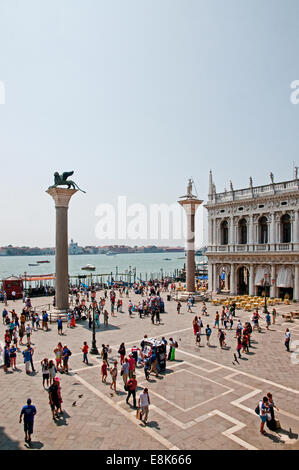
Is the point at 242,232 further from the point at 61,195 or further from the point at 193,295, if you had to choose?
the point at 61,195

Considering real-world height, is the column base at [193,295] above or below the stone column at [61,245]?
below

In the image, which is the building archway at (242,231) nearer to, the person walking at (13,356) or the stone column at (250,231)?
the stone column at (250,231)

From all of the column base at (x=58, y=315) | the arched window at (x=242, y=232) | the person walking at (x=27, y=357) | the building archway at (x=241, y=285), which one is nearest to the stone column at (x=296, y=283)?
the arched window at (x=242, y=232)

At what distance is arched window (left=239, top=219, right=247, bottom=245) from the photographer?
37.7 m

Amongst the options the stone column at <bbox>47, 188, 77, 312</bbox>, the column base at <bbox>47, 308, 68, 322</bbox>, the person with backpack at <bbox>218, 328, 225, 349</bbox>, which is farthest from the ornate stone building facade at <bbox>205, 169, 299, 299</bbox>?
the column base at <bbox>47, 308, 68, 322</bbox>

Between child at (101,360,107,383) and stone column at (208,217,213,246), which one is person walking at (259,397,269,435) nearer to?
child at (101,360,107,383)

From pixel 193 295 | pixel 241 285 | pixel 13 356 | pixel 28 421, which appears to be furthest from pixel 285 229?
pixel 28 421

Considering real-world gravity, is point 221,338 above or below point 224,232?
below

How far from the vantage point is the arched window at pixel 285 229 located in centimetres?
3350

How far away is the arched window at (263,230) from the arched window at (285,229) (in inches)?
77.4

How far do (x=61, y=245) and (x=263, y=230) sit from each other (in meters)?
21.7

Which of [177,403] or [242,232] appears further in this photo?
[242,232]

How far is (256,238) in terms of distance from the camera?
3569cm
